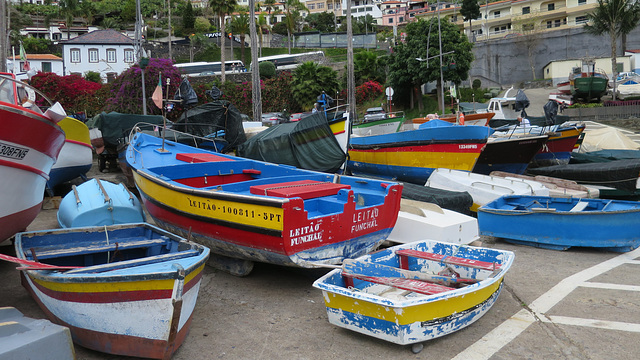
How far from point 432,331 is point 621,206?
599cm

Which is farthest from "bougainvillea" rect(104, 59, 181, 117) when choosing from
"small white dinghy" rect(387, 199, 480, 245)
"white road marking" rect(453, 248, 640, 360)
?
"white road marking" rect(453, 248, 640, 360)

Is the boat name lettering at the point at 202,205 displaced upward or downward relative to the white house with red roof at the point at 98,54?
downward

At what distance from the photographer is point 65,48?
178ft

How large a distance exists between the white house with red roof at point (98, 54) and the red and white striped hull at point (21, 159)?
51874 millimetres

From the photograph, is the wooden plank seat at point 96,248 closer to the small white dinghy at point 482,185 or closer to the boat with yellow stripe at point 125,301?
the boat with yellow stripe at point 125,301

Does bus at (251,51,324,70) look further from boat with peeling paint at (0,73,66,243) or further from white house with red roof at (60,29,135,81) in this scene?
boat with peeling paint at (0,73,66,243)

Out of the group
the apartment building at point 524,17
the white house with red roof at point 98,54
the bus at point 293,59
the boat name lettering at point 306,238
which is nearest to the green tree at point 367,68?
the bus at point 293,59

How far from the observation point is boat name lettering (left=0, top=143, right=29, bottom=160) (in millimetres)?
5844

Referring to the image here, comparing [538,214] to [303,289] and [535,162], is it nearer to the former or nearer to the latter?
[303,289]

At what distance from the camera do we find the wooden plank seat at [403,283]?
5.18 metres

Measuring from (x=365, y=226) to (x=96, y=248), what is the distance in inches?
129

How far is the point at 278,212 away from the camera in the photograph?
226 inches

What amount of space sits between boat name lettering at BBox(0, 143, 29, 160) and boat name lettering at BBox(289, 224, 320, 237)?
3.41 meters

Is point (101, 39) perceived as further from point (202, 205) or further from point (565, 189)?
point (202, 205)
